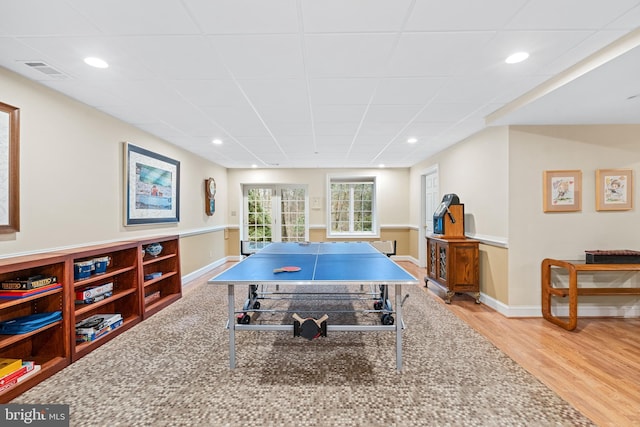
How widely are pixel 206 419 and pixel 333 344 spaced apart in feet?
4.15

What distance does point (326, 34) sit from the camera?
1800 mm

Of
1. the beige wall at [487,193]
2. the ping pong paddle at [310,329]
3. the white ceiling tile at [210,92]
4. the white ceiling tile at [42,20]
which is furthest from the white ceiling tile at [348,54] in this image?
the beige wall at [487,193]

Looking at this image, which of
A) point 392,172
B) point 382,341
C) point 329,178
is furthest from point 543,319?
point 329,178

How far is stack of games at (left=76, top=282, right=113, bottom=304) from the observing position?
265 centimetres

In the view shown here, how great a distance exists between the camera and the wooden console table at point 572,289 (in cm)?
296

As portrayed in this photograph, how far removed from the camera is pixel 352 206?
7.35 m

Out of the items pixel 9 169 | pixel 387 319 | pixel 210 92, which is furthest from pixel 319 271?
pixel 9 169

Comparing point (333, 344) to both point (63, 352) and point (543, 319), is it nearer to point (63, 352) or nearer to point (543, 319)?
point (63, 352)

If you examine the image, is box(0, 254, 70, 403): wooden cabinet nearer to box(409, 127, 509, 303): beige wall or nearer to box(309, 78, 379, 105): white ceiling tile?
box(309, 78, 379, 105): white ceiling tile

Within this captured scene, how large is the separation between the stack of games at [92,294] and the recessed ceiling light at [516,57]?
4.14 m

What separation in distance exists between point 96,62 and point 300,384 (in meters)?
2.89

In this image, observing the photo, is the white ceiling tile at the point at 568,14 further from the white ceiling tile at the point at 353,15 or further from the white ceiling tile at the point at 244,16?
the white ceiling tile at the point at 244,16

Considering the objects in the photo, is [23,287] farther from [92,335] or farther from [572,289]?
[572,289]

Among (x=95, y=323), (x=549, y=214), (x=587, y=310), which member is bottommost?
(x=587, y=310)
